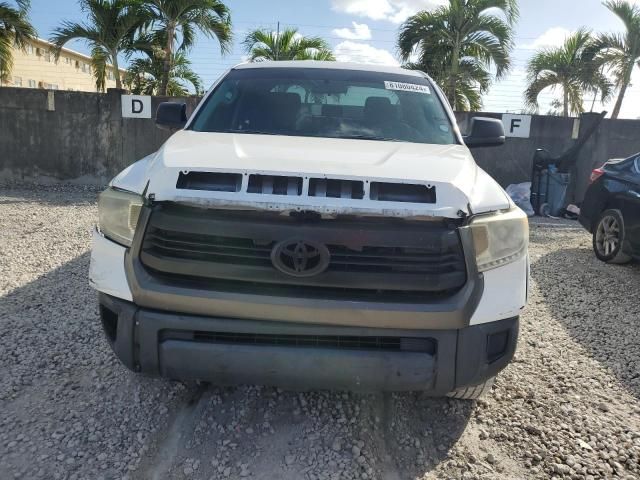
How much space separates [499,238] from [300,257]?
897 millimetres

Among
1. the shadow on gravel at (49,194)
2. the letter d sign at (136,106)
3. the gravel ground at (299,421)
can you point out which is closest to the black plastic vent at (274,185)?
the gravel ground at (299,421)

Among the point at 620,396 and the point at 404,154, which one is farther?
the point at 620,396

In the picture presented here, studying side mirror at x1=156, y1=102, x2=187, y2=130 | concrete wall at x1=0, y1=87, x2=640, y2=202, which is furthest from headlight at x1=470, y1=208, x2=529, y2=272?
concrete wall at x1=0, y1=87, x2=640, y2=202

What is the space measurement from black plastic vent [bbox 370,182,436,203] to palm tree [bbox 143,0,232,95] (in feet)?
41.4

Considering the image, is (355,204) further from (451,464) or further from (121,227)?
(451,464)

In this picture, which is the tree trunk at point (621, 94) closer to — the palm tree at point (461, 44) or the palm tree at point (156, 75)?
the palm tree at point (461, 44)

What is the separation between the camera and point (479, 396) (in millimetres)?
2879

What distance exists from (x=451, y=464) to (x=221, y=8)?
13549 millimetres

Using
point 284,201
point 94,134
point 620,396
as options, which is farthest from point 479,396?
point 94,134

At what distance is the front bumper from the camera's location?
224 cm

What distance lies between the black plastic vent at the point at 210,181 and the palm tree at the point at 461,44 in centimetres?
1347

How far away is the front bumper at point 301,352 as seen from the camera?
2.24m

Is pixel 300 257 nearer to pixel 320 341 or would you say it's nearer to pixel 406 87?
pixel 320 341

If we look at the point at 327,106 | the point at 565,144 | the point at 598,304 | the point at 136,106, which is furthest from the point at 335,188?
the point at 565,144
